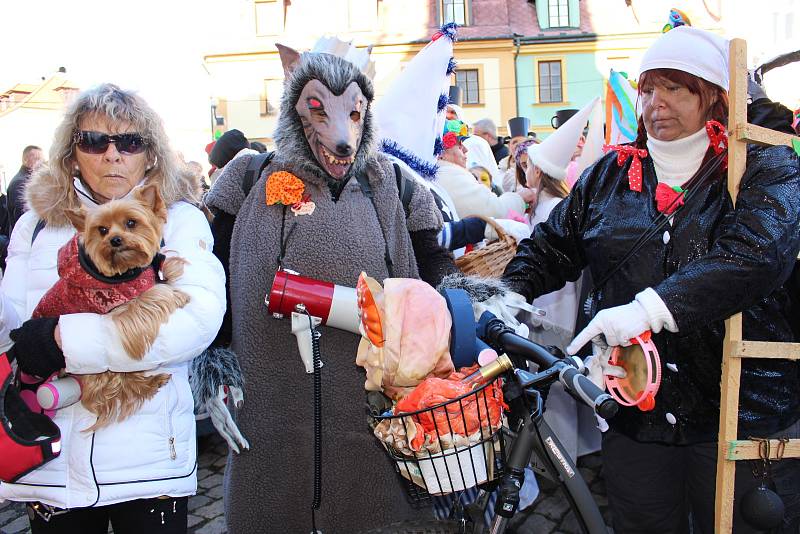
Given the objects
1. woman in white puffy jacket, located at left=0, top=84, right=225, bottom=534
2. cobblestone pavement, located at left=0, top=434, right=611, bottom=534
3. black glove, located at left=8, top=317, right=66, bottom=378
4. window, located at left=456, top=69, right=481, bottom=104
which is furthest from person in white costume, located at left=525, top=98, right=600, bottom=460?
window, located at left=456, top=69, right=481, bottom=104

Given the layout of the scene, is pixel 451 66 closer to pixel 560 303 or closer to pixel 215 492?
pixel 560 303

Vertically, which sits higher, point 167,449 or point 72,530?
point 167,449

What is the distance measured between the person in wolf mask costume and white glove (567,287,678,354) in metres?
0.79

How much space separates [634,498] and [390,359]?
1201 mm

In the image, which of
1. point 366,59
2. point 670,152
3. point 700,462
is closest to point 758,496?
point 700,462

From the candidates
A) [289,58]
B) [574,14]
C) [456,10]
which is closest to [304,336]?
[289,58]

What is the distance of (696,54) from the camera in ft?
6.46

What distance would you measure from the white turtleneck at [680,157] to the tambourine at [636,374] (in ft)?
2.12

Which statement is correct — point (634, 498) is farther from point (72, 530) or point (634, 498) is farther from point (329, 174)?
point (72, 530)

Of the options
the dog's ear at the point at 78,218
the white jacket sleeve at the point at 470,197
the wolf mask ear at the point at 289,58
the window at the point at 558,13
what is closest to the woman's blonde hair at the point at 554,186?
the white jacket sleeve at the point at 470,197

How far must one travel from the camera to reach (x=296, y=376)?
2.21 meters

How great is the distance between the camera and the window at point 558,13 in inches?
955

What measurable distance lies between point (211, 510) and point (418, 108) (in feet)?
9.22

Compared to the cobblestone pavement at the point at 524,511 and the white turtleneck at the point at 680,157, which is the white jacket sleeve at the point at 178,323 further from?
the cobblestone pavement at the point at 524,511
